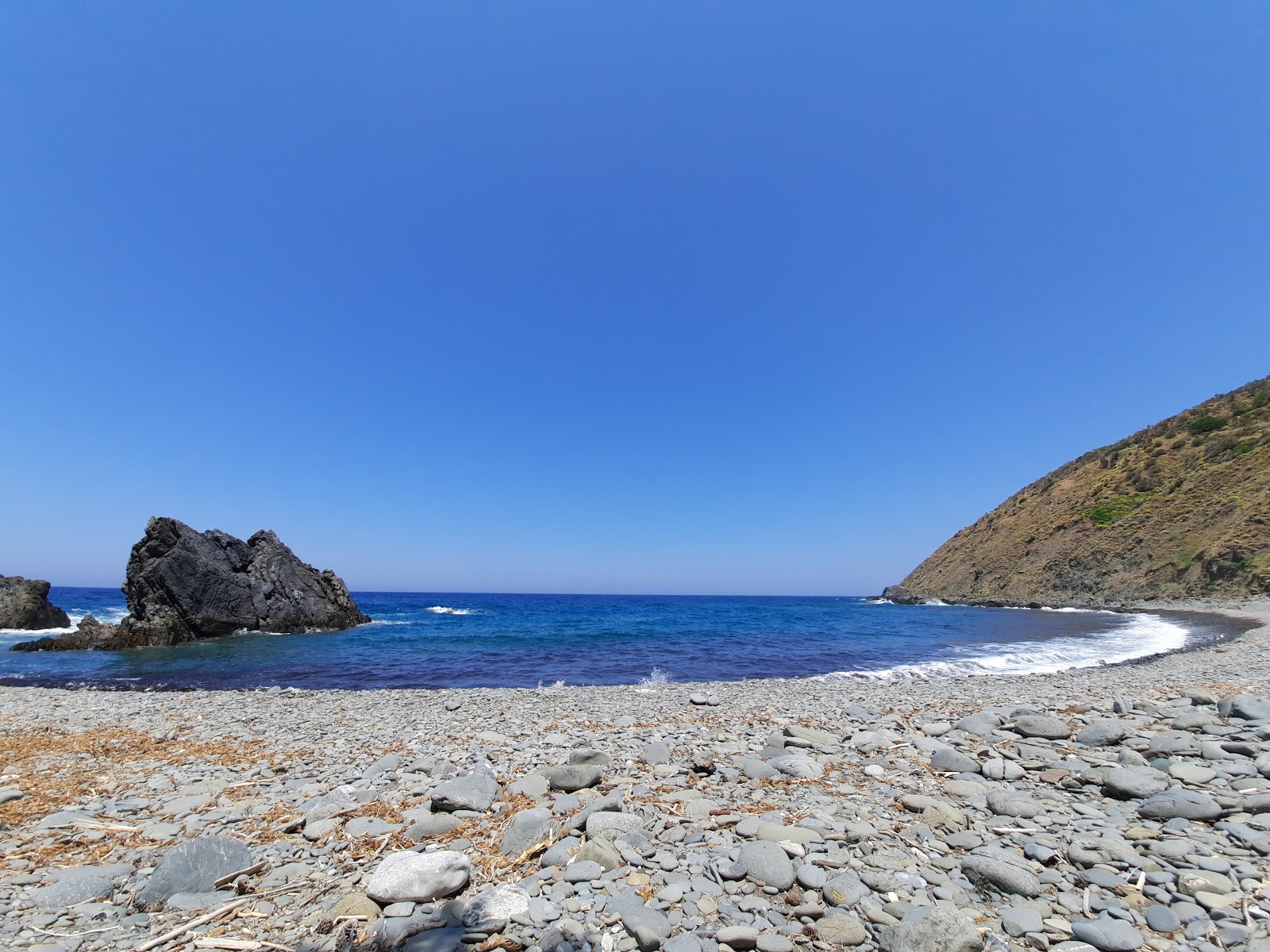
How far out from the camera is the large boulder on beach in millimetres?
38125

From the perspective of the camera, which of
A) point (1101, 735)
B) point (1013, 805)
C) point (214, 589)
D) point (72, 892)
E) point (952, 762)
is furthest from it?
point (214, 589)

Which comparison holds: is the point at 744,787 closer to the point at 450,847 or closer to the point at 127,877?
the point at 450,847

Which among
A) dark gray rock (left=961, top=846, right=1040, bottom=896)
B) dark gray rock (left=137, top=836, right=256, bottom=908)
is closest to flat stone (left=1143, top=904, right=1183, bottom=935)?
dark gray rock (left=961, top=846, right=1040, bottom=896)

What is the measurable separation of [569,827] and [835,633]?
122ft

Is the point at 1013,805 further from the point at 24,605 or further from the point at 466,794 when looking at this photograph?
the point at 24,605

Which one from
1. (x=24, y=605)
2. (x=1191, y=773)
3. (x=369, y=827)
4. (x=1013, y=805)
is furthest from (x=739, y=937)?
(x=24, y=605)

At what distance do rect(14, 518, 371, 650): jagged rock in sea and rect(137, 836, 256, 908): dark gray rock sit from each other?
3916 cm

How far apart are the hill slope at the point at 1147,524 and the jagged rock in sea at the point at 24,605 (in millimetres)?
95533

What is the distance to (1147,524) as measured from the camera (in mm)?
59688

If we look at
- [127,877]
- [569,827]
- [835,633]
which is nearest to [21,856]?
[127,877]

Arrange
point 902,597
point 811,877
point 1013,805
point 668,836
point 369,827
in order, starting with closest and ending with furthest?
point 811,877 → point 668,836 → point 1013,805 → point 369,827 → point 902,597

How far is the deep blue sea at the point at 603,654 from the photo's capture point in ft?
72.9

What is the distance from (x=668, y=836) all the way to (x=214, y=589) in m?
48.0

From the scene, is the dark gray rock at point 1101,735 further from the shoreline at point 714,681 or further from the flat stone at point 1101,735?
the shoreline at point 714,681
